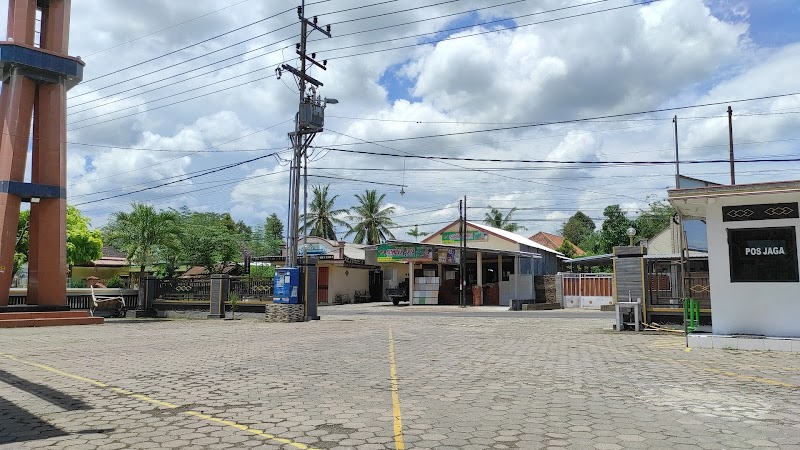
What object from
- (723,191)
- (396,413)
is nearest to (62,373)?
(396,413)

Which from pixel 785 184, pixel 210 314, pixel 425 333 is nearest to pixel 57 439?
pixel 425 333

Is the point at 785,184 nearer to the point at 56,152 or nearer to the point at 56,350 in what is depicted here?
the point at 56,350

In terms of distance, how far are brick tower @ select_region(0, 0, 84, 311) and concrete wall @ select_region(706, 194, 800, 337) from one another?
789 inches

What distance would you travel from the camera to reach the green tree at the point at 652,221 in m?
57.1

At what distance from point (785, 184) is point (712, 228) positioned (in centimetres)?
170

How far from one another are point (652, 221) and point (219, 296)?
50.4 meters

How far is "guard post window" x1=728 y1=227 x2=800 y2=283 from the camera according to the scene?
1170cm

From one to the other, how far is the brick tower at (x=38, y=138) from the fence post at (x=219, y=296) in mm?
5508

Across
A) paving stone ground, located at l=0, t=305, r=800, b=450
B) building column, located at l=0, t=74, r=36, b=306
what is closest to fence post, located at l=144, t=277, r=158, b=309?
building column, located at l=0, t=74, r=36, b=306

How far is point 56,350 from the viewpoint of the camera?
11992 millimetres

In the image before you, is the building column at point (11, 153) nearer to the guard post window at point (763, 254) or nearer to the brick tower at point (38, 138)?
the brick tower at point (38, 138)

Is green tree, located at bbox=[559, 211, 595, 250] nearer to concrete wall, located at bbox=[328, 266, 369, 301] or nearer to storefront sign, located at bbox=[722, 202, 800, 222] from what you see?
concrete wall, located at bbox=[328, 266, 369, 301]

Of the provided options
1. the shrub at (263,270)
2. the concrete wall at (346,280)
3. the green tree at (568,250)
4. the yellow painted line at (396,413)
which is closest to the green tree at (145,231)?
the shrub at (263,270)

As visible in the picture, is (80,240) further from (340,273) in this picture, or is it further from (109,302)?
(109,302)
